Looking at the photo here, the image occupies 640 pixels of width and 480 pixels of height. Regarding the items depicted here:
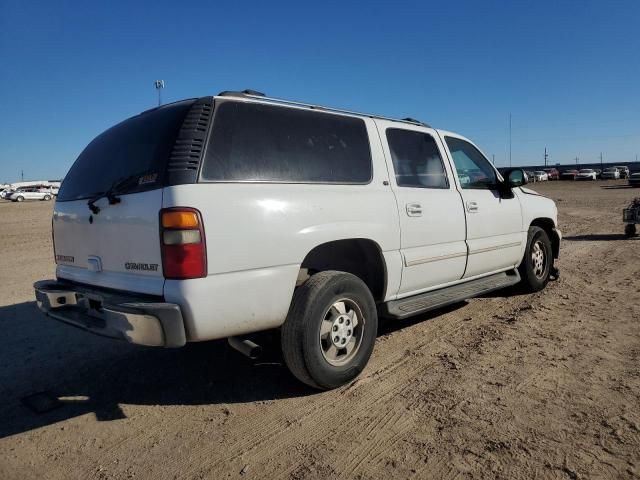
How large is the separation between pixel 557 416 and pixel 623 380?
83 cm

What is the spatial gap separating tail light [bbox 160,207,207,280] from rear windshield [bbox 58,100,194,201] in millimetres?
267

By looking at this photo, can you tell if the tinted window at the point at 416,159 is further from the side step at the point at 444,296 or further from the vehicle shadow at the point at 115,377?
the vehicle shadow at the point at 115,377

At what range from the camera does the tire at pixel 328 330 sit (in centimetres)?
321

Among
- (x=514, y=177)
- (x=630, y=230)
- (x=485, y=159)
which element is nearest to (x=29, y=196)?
(x=630, y=230)

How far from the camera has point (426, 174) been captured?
453 cm

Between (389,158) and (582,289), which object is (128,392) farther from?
(582,289)

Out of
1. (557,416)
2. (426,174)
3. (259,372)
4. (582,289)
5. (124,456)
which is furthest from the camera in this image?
(582,289)

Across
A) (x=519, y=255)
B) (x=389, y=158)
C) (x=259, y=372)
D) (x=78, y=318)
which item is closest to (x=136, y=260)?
(x=78, y=318)

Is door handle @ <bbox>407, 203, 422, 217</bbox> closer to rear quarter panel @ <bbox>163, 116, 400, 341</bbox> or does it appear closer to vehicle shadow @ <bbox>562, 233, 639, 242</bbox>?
rear quarter panel @ <bbox>163, 116, 400, 341</bbox>

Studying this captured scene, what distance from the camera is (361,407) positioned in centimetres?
320

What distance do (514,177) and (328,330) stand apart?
311cm

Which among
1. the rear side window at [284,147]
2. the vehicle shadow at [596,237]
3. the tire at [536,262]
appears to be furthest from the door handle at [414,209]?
the vehicle shadow at [596,237]

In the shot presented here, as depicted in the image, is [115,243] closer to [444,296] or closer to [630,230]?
[444,296]

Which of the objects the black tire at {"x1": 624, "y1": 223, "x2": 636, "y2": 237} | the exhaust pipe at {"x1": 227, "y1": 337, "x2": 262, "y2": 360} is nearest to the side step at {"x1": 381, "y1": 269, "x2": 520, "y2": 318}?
the exhaust pipe at {"x1": 227, "y1": 337, "x2": 262, "y2": 360}
